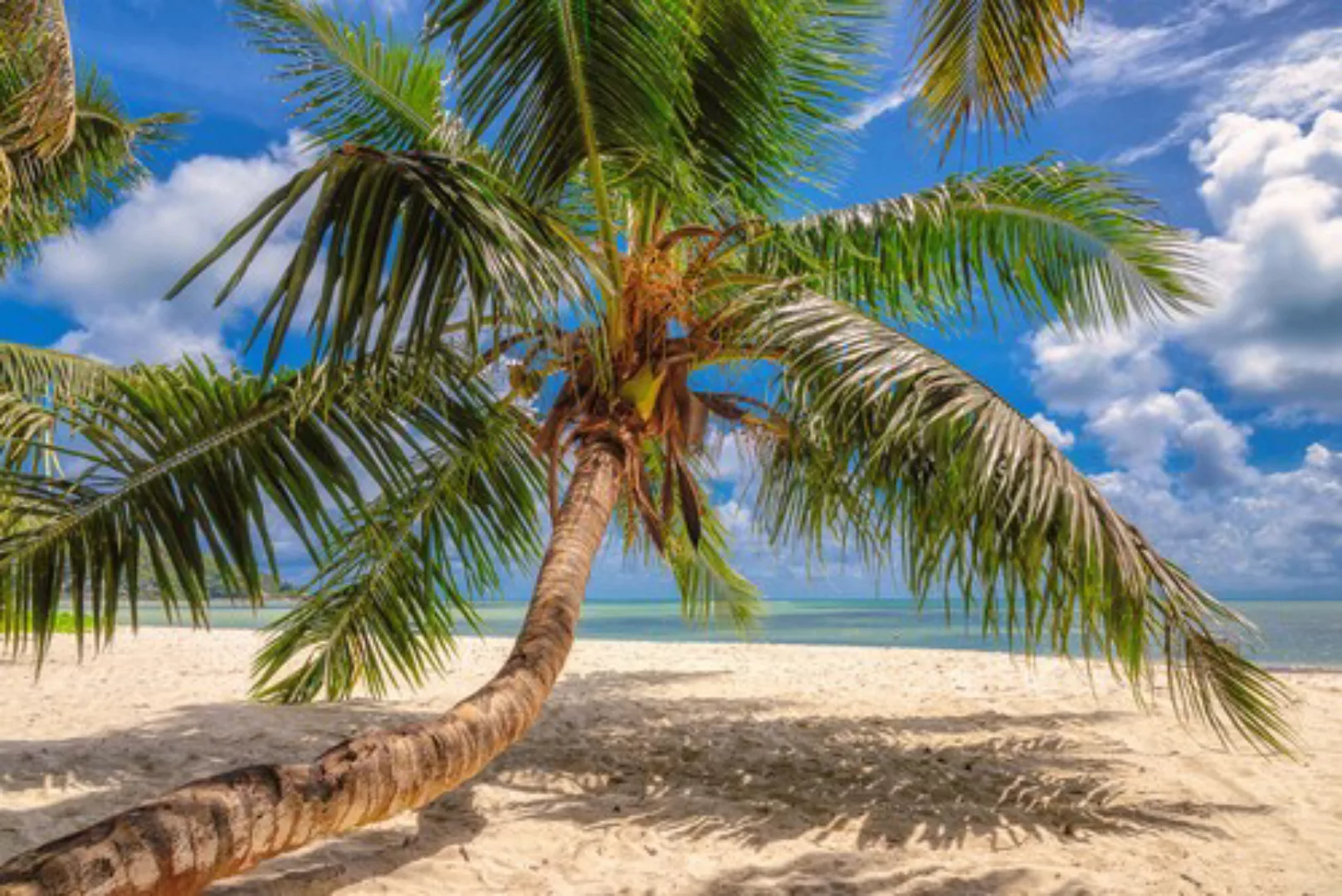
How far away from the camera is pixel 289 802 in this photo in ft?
7.75

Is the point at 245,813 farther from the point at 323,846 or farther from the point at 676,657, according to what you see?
the point at 676,657

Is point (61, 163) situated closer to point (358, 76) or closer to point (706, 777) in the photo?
point (358, 76)

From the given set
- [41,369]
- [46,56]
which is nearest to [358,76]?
[46,56]

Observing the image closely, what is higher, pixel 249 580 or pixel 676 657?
pixel 249 580

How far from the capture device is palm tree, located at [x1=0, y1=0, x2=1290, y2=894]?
2979 mm

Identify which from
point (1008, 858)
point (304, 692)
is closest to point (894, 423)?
point (1008, 858)

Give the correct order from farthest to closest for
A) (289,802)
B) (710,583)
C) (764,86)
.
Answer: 1. (710,583)
2. (764,86)
3. (289,802)

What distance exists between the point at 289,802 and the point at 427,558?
10.2 feet

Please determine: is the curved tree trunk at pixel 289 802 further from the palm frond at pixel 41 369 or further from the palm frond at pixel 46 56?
the palm frond at pixel 41 369

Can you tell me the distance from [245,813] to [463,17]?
2.93 metres

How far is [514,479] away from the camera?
5.41m

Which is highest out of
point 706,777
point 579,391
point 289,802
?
point 579,391

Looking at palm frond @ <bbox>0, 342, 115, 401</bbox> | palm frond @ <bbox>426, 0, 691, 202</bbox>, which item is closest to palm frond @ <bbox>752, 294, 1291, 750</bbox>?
palm frond @ <bbox>426, 0, 691, 202</bbox>

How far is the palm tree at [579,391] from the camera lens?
298 cm
